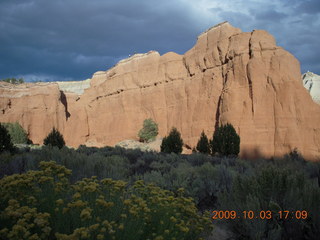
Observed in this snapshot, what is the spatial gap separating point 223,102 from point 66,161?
31.5m

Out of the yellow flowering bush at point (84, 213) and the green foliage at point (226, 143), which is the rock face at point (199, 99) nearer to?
the green foliage at point (226, 143)

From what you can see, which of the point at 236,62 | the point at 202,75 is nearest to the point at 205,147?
the point at 236,62

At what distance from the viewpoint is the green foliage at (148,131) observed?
4594 centimetres

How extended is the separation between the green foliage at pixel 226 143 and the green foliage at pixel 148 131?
70.7ft

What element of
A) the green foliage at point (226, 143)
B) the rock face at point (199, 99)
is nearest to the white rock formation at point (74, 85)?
the rock face at point (199, 99)

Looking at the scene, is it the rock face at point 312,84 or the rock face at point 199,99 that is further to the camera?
the rock face at point 312,84

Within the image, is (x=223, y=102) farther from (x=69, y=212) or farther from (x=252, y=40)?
(x=69, y=212)

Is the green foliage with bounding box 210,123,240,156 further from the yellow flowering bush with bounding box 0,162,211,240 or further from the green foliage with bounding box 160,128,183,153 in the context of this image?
the yellow flowering bush with bounding box 0,162,211,240

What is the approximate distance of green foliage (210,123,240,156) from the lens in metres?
24.1
